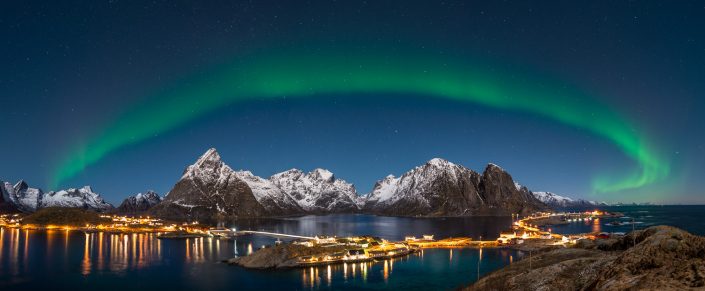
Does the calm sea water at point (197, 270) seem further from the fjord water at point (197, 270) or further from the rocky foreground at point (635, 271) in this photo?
the rocky foreground at point (635, 271)

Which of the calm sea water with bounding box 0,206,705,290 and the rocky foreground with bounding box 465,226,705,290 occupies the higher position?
the rocky foreground with bounding box 465,226,705,290

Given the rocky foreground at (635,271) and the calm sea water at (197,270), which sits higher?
the rocky foreground at (635,271)

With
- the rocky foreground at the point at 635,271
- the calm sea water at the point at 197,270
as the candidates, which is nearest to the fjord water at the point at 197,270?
the calm sea water at the point at 197,270

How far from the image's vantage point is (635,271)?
69.2ft

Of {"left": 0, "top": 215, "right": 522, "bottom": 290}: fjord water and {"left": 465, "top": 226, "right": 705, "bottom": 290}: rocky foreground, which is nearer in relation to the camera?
{"left": 465, "top": 226, "right": 705, "bottom": 290}: rocky foreground

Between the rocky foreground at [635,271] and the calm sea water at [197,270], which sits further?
the calm sea water at [197,270]

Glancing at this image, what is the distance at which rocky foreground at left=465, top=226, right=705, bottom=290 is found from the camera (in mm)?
17580

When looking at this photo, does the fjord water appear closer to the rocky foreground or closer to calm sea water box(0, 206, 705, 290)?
calm sea water box(0, 206, 705, 290)

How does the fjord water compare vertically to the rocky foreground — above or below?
A: below

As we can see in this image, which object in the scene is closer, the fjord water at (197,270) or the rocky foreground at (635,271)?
the rocky foreground at (635,271)

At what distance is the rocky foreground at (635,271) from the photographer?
1758cm

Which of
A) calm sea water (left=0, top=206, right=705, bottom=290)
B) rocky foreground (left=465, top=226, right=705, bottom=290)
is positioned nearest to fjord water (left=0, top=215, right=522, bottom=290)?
Answer: calm sea water (left=0, top=206, right=705, bottom=290)

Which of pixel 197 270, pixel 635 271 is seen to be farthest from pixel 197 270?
pixel 635 271

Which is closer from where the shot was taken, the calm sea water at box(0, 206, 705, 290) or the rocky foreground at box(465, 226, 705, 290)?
the rocky foreground at box(465, 226, 705, 290)
